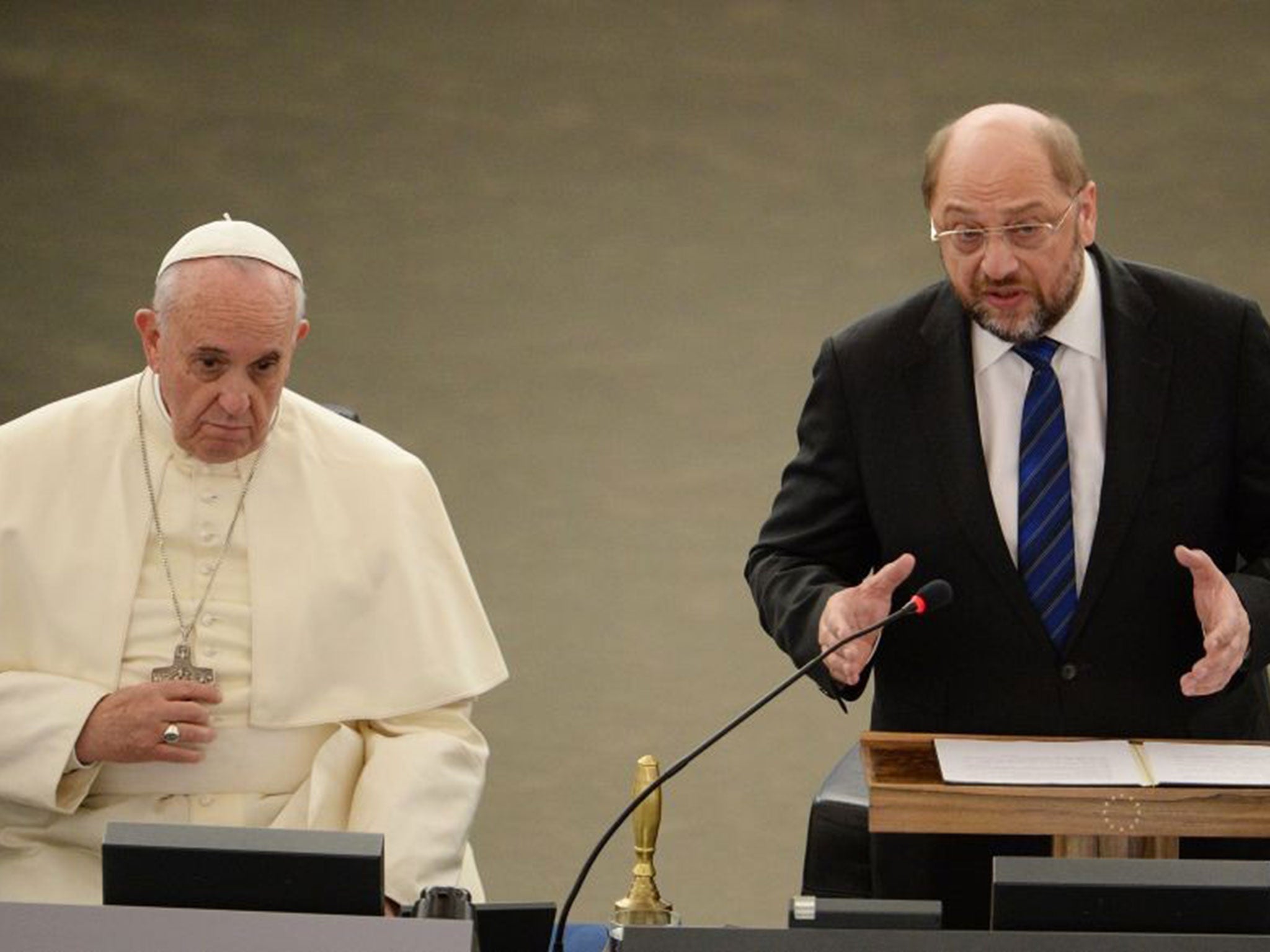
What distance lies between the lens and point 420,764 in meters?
4.29

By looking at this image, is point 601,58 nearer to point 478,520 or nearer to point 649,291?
point 649,291

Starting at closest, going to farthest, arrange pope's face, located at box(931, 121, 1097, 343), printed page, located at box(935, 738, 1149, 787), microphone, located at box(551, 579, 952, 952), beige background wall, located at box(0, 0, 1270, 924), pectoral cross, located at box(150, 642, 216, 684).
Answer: microphone, located at box(551, 579, 952, 952) → printed page, located at box(935, 738, 1149, 787) → pope's face, located at box(931, 121, 1097, 343) → pectoral cross, located at box(150, 642, 216, 684) → beige background wall, located at box(0, 0, 1270, 924)

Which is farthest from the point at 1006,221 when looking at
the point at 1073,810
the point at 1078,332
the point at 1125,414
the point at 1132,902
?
the point at 1132,902

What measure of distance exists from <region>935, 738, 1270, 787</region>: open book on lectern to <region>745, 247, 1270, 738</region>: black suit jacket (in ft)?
1.24

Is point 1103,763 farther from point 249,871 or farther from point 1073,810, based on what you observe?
point 249,871

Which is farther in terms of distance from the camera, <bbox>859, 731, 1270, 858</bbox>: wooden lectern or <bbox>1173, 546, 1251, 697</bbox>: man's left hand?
<bbox>1173, 546, 1251, 697</bbox>: man's left hand

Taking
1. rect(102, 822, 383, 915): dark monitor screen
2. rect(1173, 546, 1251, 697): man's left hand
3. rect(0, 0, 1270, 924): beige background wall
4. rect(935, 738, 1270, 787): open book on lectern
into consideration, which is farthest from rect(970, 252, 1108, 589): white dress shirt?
rect(0, 0, 1270, 924): beige background wall

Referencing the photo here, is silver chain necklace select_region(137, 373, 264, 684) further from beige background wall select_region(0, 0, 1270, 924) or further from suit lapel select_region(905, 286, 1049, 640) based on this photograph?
beige background wall select_region(0, 0, 1270, 924)

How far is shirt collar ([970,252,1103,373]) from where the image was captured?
4152 mm

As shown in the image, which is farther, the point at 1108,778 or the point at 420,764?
the point at 420,764

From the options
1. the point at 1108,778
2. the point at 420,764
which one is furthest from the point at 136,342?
the point at 1108,778

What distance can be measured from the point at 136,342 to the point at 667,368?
1.63m

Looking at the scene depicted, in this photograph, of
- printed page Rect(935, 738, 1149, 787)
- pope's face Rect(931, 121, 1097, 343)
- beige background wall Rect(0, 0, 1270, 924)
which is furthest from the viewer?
beige background wall Rect(0, 0, 1270, 924)

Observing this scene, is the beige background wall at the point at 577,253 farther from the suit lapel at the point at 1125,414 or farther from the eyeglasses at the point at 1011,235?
the eyeglasses at the point at 1011,235
